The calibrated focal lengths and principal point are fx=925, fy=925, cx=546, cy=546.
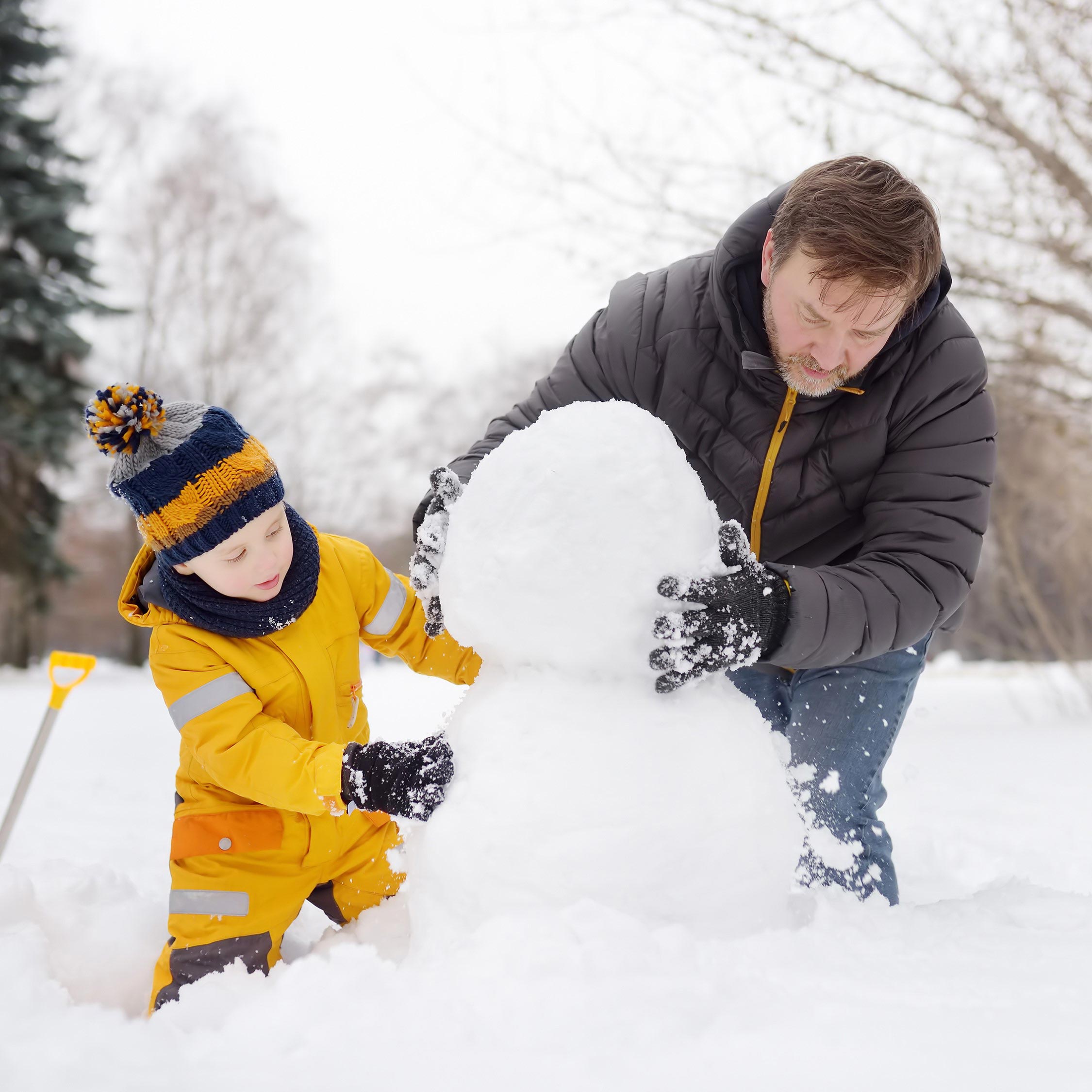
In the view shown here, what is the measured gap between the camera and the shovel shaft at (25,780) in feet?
7.77

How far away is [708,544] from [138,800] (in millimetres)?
3330

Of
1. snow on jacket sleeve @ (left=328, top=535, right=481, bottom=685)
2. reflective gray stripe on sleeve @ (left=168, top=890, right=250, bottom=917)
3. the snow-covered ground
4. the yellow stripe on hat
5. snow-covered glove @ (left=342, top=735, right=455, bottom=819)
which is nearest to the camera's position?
the snow-covered ground

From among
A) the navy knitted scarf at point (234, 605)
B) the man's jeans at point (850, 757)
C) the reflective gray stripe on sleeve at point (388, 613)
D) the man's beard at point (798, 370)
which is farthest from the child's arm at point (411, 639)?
the man's beard at point (798, 370)

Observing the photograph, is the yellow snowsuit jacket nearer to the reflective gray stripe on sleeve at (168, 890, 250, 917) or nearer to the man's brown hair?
the reflective gray stripe on sleeve at (168, 890, 250, 917)

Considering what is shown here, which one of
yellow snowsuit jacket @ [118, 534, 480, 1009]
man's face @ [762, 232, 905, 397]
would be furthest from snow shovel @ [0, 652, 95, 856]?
man's face @ [762, 232, 905, 397]

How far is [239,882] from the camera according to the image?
1970mm


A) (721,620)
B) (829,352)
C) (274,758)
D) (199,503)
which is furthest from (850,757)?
(199,503)

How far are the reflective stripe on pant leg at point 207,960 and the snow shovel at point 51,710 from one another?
0.80 m

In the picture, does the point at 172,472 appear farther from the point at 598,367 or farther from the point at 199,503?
the point at 598,367

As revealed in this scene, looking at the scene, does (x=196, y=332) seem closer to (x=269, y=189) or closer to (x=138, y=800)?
(x=269, y=189)

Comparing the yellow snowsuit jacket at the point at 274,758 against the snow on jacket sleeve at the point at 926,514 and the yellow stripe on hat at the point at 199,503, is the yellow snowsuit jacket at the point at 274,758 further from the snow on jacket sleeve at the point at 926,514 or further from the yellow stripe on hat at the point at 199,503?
the snow on jacket sleeve at the point at 926,514

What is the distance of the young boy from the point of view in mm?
1800

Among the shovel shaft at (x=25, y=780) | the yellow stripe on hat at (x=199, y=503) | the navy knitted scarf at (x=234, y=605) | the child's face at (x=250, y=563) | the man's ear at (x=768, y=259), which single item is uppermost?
the man's ear at (x=768, y=259)

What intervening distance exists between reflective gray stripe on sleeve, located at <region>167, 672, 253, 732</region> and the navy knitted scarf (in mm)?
99
